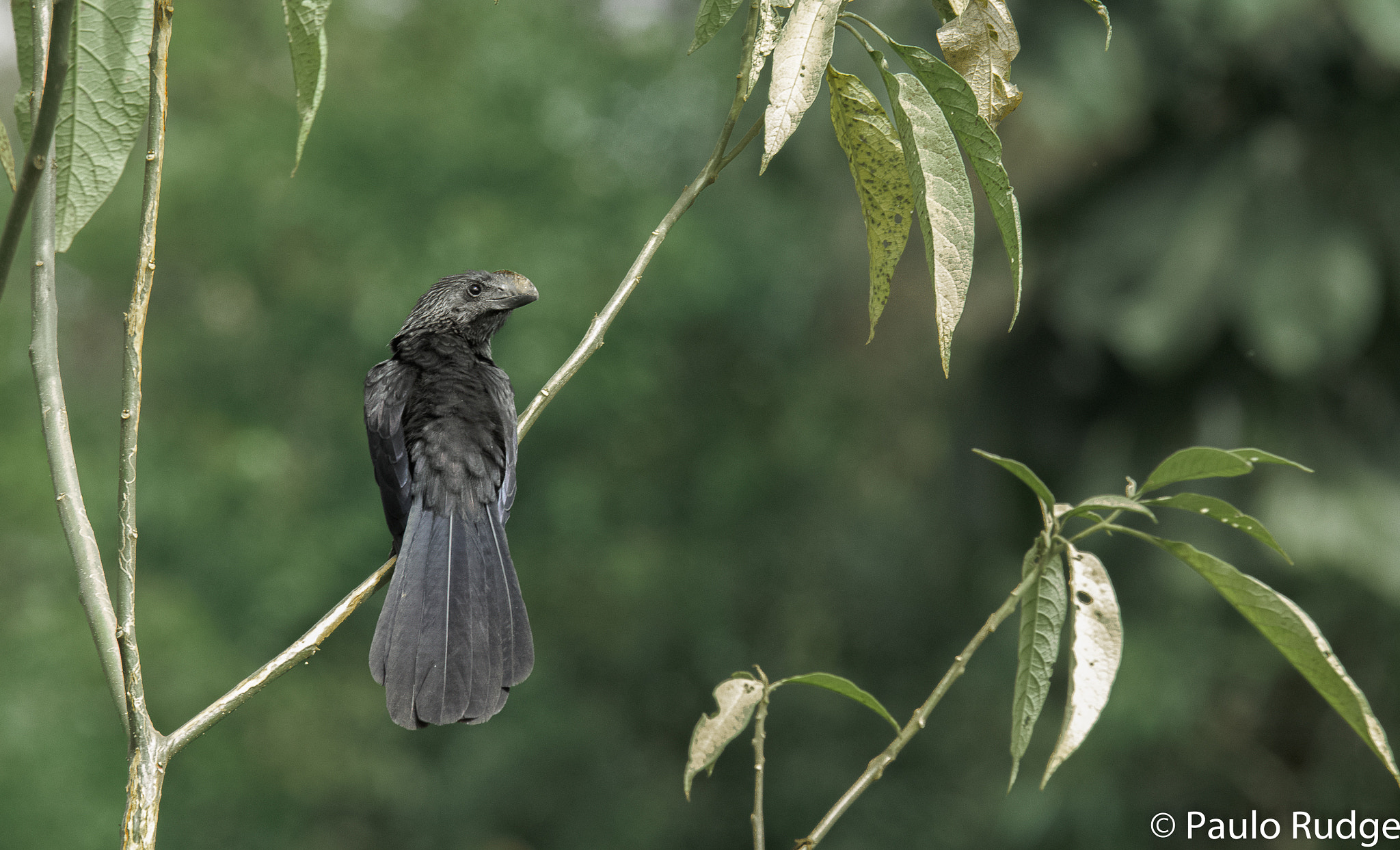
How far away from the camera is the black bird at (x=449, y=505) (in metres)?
1.94

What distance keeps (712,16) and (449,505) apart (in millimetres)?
1643

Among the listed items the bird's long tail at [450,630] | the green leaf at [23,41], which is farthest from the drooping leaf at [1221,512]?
the green leaf at [23,41]

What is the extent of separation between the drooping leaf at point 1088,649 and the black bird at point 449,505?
87 cm

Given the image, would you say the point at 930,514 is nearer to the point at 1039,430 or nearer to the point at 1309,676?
the point at 1039,430

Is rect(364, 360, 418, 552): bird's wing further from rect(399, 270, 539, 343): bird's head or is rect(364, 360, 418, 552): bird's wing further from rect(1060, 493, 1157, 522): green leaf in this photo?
rect(1060, 493, 1157, 522): green leaf

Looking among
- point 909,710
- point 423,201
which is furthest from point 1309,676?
point 423,201

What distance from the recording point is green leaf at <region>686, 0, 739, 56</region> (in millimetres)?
1416

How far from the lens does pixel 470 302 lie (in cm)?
356

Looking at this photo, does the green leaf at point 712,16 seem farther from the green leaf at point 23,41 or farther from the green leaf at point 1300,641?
the green leaf at point 1300,641

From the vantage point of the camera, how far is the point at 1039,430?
7.50m

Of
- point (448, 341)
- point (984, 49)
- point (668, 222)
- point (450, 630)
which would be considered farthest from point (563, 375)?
point (448, 341)

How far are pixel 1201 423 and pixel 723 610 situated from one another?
20.8 ft

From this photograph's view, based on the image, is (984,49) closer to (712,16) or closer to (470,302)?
(712,16)

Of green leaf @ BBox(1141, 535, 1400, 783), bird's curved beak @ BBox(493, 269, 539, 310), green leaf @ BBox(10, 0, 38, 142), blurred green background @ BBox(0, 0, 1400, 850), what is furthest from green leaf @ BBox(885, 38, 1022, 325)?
blurred green background @ BBox(0, 0, 1400, 850)
